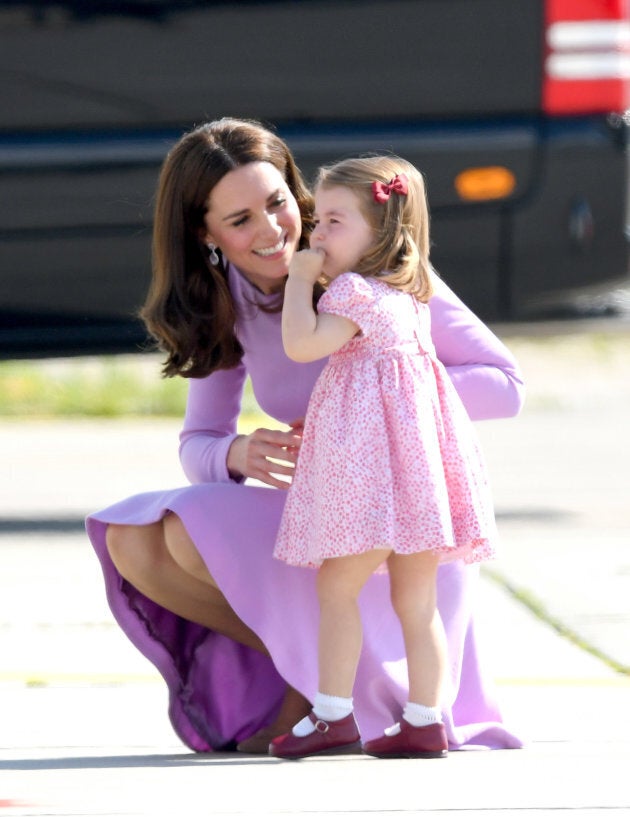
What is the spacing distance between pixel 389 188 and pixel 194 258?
0.54 meters

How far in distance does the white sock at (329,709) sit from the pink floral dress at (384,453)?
257 millimetres

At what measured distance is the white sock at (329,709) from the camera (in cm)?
373

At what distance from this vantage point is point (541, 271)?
255 inches

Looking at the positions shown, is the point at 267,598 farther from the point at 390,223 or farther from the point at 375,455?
the point at 390,223

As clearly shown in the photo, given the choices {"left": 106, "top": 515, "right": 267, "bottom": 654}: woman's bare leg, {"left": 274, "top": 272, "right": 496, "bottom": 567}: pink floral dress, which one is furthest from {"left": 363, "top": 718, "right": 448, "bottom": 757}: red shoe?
{"left": 106, "top": 515, "right": 267, "bottom": 654}: woman's bare leg

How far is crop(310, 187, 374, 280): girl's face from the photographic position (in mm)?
3697

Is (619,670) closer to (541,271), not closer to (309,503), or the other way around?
(309,503)

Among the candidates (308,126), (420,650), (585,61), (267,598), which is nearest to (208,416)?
(267,598)

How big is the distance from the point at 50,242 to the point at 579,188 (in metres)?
1.70

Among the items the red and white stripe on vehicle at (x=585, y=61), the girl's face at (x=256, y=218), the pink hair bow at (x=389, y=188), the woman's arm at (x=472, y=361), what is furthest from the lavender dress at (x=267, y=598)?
the red and white stripe on vehicle at (x=585, y=61)

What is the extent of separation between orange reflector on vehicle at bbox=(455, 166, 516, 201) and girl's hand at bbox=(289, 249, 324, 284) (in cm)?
276

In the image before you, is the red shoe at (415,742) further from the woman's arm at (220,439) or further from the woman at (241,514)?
the woman's arm at (220,439)

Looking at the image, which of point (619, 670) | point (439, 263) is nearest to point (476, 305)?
point (439, 263)

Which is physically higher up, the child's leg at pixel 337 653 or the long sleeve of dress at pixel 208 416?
the long sleeve of dress at pixel 208 416
